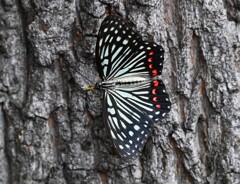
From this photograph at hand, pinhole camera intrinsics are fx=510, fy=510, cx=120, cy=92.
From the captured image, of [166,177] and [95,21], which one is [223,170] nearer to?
[166,177]

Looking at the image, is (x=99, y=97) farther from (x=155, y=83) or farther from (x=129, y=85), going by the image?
(x=155, y=83)

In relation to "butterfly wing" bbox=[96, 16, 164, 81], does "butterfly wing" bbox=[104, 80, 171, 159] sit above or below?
below

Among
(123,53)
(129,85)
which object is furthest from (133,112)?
(123,53)

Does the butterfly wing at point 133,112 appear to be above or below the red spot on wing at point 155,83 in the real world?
below

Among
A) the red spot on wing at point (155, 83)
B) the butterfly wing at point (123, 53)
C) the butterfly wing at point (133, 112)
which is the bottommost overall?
the butterfly wing at point (133, 112)

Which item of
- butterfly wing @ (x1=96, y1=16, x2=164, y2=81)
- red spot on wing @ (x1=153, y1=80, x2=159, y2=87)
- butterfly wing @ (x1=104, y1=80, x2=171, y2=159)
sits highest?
butterfly wing @ (x1=96, y1=16, x2=164, y2=81)

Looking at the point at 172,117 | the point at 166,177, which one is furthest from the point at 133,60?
the point at 166,177
